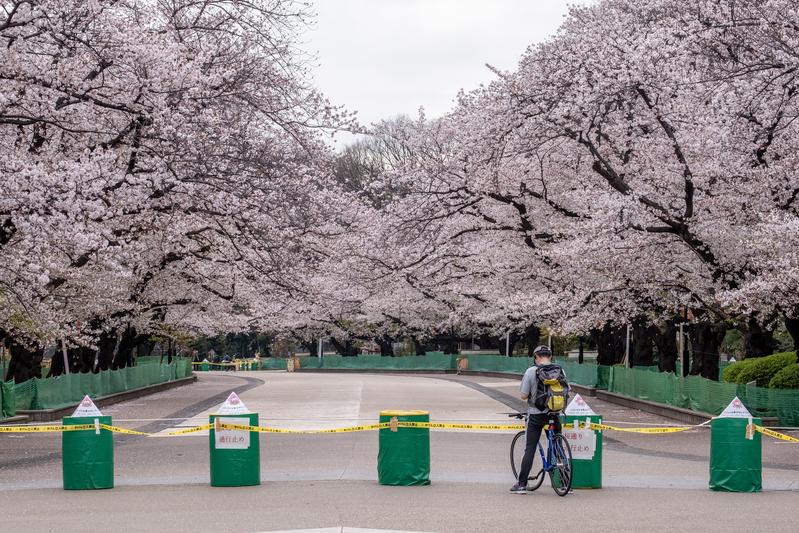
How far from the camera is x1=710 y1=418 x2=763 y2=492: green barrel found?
14055 millimetres

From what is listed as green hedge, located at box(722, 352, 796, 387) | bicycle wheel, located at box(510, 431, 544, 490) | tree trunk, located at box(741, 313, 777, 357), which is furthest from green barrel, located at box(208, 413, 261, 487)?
tree trunk, located at box(741, 313, 777, 357)

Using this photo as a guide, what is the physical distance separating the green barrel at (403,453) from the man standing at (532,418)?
1.21 meters

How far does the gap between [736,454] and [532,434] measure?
244 centimetres

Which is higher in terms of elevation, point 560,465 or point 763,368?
point 763,368

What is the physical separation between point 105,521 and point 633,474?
304 inches

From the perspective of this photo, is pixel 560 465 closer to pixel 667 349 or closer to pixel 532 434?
pixel 532 434

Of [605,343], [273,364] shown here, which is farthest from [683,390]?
[273,364]

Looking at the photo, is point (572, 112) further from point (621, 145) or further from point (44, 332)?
point (44, 332)

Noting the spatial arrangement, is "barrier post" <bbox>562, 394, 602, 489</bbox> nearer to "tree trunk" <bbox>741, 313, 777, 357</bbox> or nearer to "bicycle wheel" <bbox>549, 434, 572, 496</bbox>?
"bicycle wheel" <bbox>549, 434, 572, 496</bbox>

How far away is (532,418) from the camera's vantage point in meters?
13.8

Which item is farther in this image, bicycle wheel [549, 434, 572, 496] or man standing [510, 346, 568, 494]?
man standing [510, 346, 568, 494]

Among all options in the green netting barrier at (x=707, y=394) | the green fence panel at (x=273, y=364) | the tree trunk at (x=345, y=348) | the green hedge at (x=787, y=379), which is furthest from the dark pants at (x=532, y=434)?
the green fence panel at (x=273, y=364)

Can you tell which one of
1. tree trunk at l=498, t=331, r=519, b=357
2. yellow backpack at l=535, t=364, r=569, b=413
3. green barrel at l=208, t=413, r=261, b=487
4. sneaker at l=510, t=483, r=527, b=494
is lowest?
tree trunk at l=498, t=331, r=519, b=357

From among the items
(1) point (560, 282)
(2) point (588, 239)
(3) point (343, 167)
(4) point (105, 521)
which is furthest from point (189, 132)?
(3) point (343, 167)
